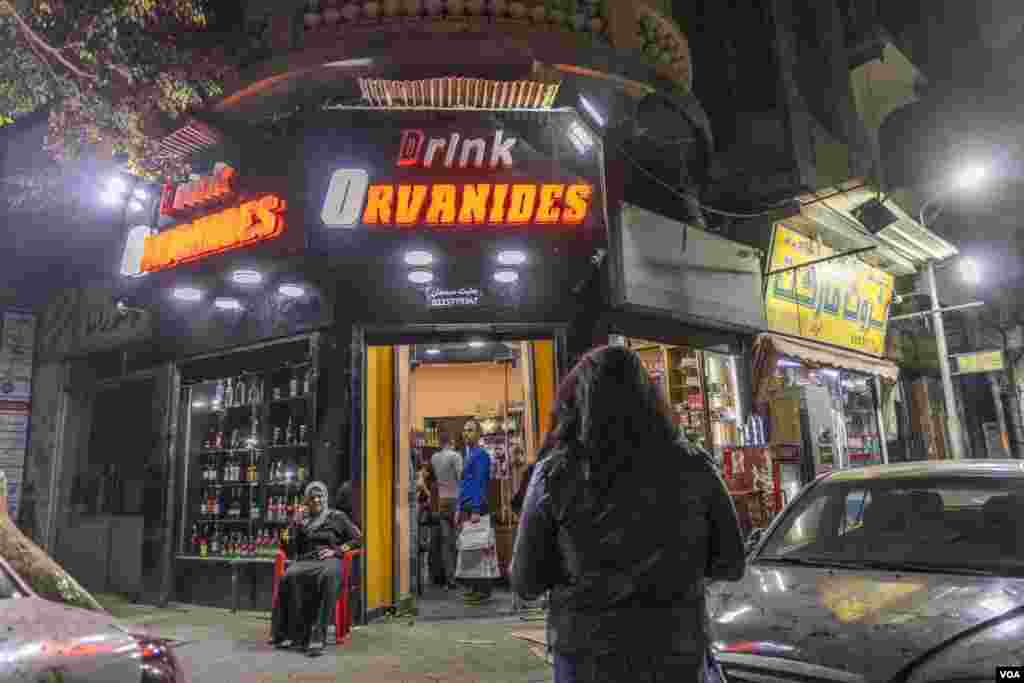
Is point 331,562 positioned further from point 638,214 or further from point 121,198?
point 121,198

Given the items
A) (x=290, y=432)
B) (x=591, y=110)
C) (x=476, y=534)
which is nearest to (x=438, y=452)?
(x=476, y=534)

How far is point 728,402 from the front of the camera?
11.2 metres

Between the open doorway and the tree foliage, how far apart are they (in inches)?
177

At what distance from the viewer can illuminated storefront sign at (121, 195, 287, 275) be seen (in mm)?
7902

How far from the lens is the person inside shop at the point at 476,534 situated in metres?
8.74

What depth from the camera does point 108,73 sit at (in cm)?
876

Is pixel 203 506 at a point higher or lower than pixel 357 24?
lower

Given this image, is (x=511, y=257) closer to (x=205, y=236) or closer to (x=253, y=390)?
(x=205, y=236)

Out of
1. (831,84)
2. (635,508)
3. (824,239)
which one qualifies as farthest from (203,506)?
(831,84)

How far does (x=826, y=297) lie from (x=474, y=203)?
8.88m

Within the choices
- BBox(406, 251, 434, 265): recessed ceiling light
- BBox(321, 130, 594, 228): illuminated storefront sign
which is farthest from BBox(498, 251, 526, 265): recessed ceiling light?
BBox(406, 251, 434, 265): recessed ceiling light

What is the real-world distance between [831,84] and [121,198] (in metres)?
13.3

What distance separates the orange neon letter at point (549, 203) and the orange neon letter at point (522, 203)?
3.9 inches

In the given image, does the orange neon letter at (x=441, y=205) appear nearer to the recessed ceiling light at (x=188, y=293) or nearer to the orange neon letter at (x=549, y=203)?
the orange neon letter at (x=549, y=203)
